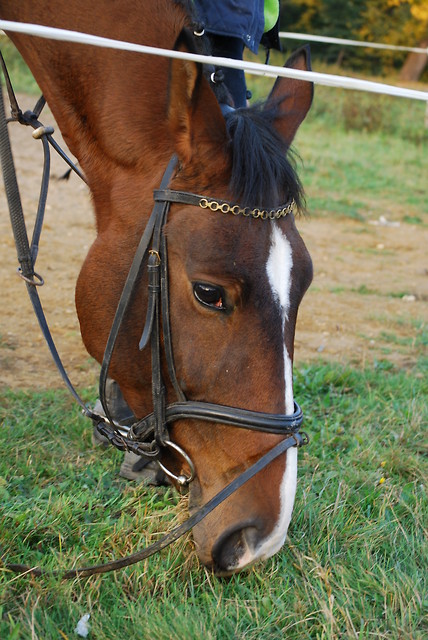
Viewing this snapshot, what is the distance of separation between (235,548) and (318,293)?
3.92m

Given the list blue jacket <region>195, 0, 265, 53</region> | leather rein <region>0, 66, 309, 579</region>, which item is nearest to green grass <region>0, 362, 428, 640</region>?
leather rein <region>0, 66, 309, 579</region>

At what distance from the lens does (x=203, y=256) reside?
1.95 m

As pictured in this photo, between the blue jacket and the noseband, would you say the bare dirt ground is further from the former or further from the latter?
the blue jacket

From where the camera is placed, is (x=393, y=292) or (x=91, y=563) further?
(x=393, y=292)

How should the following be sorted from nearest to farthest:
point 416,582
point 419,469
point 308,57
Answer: point 416,582
point 308,57
point 419,469

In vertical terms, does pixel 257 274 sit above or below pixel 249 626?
above

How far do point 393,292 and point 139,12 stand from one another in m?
4.10

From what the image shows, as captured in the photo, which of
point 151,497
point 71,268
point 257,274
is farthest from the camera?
point 71,268

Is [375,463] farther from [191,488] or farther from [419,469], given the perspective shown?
[191,488]

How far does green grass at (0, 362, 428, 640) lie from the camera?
202 cm

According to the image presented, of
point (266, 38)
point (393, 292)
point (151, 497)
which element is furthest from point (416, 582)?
point (393, 292)

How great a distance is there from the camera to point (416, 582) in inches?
87.4

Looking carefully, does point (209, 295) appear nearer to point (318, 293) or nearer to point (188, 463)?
point (188, 463)

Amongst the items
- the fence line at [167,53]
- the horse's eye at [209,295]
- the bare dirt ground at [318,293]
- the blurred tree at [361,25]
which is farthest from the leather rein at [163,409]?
the blurred tree at [361,25]
